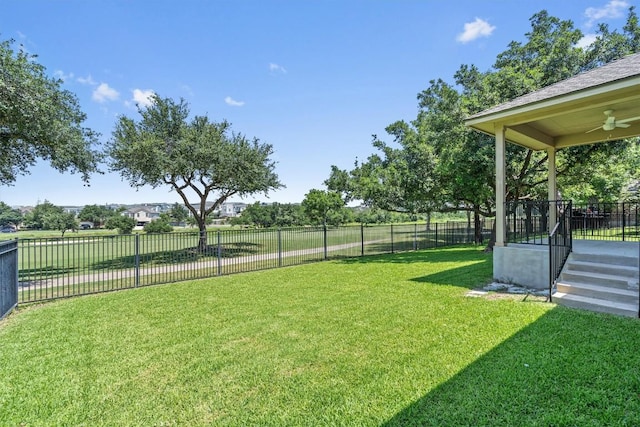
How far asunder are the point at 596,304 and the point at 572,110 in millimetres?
3569

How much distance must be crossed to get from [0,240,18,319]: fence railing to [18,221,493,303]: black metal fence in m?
0.82

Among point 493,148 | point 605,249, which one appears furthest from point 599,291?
point 493,148

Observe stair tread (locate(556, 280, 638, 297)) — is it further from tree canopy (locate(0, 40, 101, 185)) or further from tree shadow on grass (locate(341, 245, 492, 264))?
tree canopy (locate(0, 40, 101, 185))

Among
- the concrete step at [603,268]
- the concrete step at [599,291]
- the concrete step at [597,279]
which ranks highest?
the concrete step at [603,268]

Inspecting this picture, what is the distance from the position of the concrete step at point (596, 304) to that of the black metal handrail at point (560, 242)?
7.0 inches

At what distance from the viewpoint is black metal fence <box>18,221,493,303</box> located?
8.45 m

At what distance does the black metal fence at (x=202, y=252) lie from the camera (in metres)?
8.45

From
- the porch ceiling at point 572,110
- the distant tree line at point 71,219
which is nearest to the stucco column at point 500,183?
the porch ceiling at point 572,110

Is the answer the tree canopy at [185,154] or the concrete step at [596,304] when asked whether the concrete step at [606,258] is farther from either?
the tree canopy at [185,154]

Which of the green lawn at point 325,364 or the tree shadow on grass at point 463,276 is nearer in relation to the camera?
the green lawn at point 325,364

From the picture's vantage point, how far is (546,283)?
20.3 feet

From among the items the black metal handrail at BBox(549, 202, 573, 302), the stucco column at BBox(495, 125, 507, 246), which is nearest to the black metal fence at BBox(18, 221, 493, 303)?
the stucco column at BBox(495, 125, 507, 246)

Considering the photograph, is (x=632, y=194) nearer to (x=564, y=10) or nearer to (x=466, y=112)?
(x=564, y=10)

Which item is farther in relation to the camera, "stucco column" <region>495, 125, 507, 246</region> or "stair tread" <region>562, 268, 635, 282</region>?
"stucco column" <region>495, 125, 507, 246</region>
